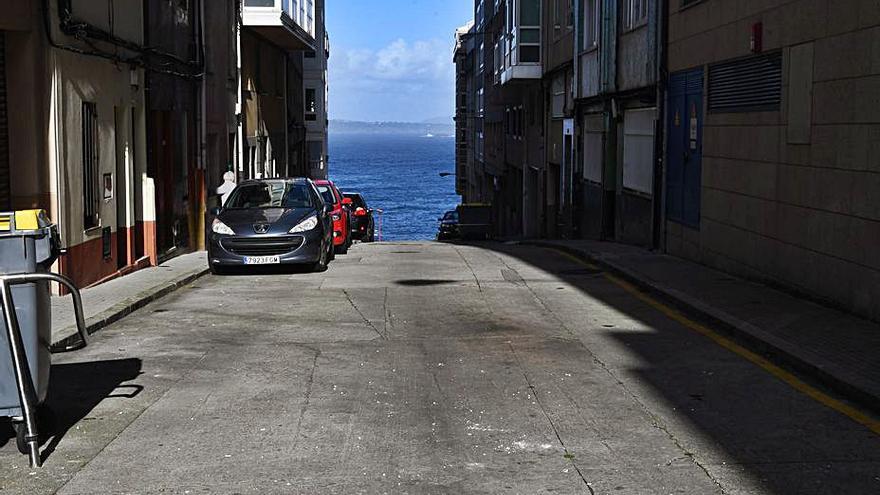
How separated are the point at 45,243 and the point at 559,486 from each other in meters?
3.26

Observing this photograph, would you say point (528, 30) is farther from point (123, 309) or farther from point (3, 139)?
point (123, 309)

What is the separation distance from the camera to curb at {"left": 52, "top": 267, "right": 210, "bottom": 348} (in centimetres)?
1105

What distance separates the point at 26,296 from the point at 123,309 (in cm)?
643

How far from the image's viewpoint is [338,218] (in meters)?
24.0

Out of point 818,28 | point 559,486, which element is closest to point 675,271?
point 818,28

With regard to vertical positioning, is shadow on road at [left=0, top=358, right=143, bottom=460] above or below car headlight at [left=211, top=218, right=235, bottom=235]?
below

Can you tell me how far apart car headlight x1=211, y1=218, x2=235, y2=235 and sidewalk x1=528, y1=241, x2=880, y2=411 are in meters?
5.89

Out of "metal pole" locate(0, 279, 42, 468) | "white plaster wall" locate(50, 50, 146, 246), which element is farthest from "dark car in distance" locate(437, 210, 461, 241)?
"metal pole" locate(0, 279, 42, 468)

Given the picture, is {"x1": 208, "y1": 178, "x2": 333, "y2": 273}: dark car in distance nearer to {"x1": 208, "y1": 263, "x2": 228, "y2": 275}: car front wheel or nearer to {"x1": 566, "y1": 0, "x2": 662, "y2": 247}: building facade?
{"x1": 208, "y1": 263, "x2": 228, "y2": 275}: car front wheel

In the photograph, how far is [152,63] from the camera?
19750mm

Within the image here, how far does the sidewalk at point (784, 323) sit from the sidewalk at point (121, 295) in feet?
20.3

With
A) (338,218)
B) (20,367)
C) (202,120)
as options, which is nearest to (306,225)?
(338,218)

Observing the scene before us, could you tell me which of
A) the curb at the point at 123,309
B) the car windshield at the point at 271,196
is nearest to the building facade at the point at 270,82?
the car windshield at the point at 271,196

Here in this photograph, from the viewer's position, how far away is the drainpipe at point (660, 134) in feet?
65.7
